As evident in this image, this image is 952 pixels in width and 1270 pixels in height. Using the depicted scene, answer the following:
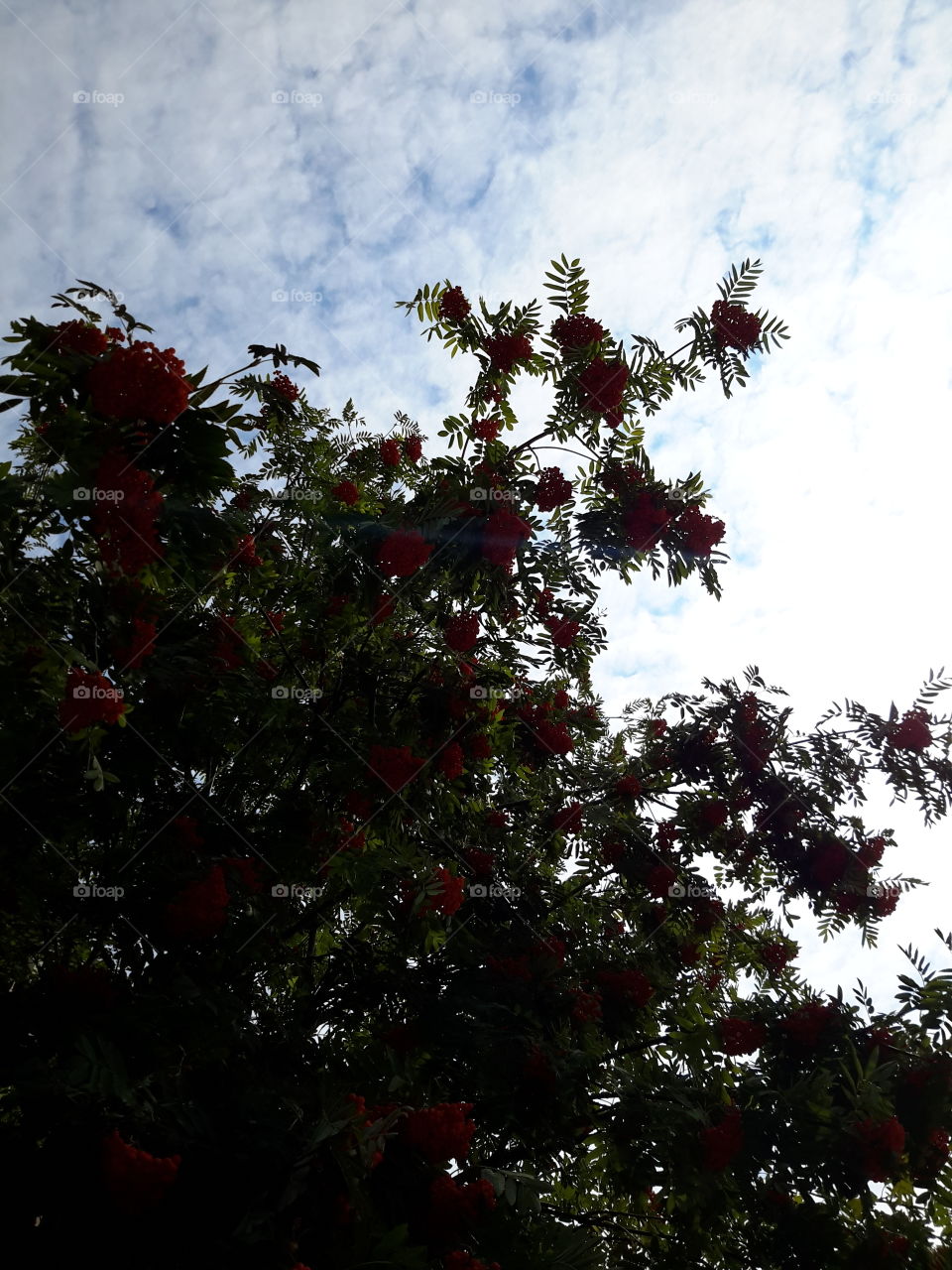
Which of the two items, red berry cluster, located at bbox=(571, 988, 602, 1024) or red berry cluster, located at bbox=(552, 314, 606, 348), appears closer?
red berry cluster, located at bbox=(571, 988, 602, 1024)

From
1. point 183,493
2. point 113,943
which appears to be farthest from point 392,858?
point 183,493

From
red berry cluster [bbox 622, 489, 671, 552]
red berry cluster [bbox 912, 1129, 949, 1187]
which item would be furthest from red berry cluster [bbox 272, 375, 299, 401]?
red berry cluster [bbox 912, 1129, 949, 1187]

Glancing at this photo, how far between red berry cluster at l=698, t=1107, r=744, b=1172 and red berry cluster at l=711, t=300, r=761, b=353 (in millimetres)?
4862

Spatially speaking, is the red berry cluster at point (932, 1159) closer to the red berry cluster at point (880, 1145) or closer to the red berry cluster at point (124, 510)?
the red berry cluster at point (880, 1145)

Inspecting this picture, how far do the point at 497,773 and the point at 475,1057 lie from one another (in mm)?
2643

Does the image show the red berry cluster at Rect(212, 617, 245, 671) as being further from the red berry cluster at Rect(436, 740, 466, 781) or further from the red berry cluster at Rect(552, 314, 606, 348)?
the red berry cluster at Rect(552, 314, 606, 348)

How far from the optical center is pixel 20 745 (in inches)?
137

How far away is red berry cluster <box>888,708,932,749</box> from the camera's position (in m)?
5.72

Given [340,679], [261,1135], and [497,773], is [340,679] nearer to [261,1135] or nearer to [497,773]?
[497,773]

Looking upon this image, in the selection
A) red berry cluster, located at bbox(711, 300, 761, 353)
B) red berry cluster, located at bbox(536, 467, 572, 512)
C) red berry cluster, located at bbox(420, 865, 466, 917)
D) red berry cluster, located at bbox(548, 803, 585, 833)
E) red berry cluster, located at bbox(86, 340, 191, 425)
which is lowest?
red berry cluster, located at bbox(420, 865, 466, 917)

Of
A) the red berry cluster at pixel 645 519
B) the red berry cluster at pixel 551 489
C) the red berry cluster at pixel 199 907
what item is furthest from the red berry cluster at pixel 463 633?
the red berry cluster at pixel 199 907

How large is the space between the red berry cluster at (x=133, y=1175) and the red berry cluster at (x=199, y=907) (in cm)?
139

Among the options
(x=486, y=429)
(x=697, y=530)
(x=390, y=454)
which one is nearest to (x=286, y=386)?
(x=390, y=454)

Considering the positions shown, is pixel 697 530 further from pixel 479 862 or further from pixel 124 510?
pixel 124 510
